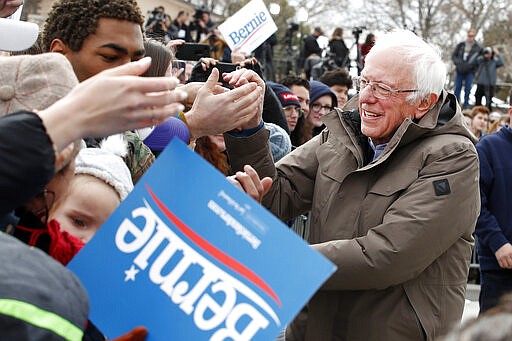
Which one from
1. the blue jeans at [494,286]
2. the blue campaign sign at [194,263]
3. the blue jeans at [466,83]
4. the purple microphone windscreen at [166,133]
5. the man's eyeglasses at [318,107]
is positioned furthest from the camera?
the blue jeans at [466,83]

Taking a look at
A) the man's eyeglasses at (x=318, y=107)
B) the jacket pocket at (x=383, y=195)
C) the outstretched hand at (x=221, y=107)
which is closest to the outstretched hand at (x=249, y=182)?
the outstretched hand at (x=221, y=107)

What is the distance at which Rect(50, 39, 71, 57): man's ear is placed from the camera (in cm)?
279

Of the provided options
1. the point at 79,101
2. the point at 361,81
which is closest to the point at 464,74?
the point at 361,81

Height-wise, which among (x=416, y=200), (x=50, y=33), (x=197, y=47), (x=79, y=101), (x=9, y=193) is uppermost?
(x=79, y=101)

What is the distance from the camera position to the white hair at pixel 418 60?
3.36 m

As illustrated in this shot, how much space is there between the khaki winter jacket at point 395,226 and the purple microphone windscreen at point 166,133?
1.04 ft

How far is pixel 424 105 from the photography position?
3430 mm

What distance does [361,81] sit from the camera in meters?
3.48

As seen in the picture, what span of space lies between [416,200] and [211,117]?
82cm

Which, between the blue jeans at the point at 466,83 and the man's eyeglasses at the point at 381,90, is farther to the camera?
the blue jeans at the point at 466,83

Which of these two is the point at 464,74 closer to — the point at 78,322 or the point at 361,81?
the point at 361,81

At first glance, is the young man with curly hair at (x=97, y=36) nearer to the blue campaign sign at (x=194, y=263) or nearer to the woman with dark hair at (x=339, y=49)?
the blue campaign sign at (x=194, y=263)

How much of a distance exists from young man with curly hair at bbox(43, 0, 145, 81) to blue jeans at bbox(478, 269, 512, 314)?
310 centimetres

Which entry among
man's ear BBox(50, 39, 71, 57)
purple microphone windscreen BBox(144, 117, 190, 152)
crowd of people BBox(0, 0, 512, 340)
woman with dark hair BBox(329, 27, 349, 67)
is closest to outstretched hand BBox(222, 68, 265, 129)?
crowd of people BBox(0, 0, 512, 340)
